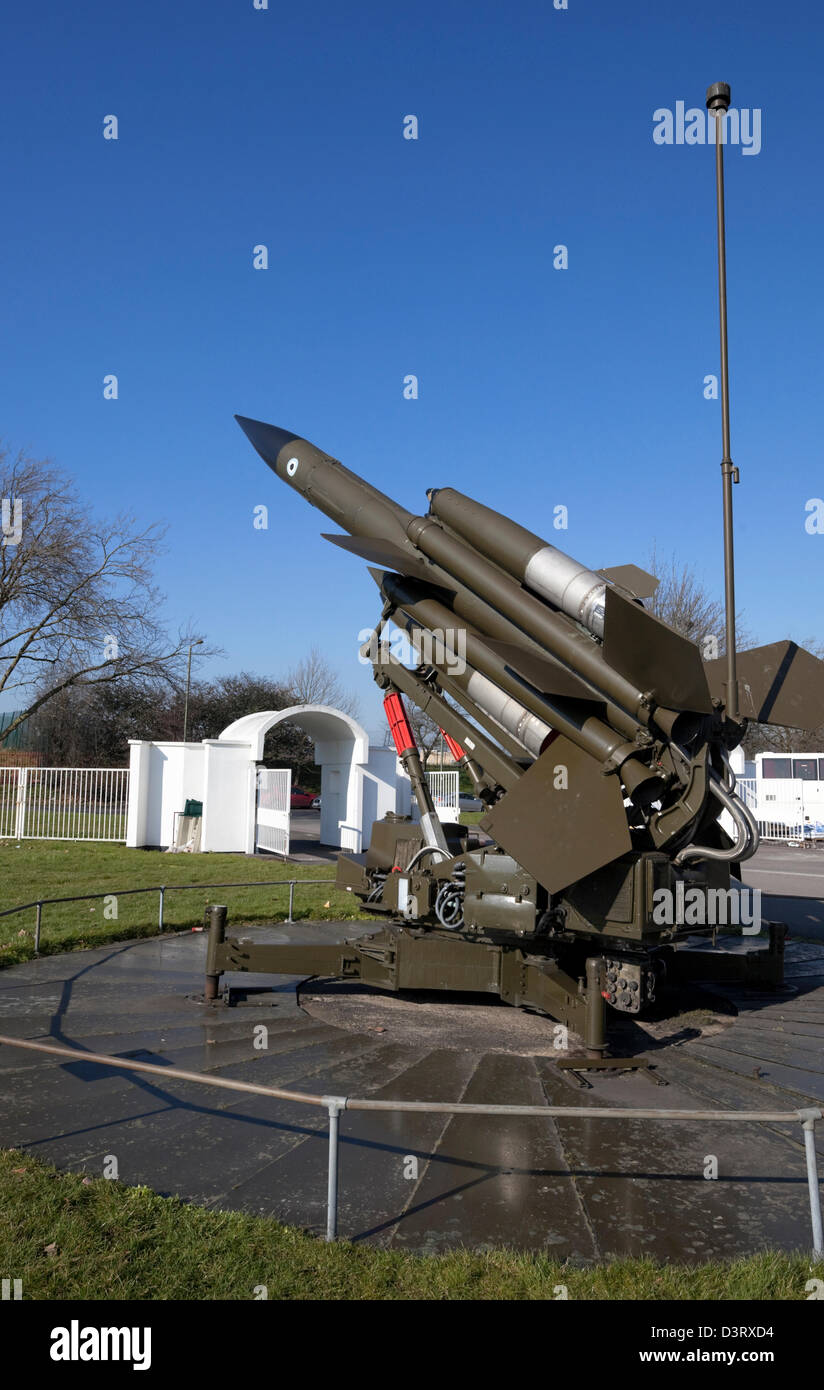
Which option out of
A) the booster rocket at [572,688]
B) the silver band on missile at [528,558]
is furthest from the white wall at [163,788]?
the silver band on missile at [528,558]

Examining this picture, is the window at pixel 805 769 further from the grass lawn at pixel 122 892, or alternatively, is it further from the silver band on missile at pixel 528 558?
the silver band on missile at pixel 528 558

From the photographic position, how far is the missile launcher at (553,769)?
5.89 m

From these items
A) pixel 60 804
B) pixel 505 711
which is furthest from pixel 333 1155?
pixel 60 804

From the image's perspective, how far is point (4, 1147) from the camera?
4441 mm

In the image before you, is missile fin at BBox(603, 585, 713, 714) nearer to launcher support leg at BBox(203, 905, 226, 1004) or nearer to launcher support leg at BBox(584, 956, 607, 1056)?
launcher support leg at BBox(584, 956, 607, 1056)

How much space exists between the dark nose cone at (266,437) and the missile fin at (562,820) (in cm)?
476

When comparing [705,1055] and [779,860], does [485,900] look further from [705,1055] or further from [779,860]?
[779,860]

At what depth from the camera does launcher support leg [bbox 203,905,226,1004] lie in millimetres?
7223

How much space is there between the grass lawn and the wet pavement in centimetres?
194

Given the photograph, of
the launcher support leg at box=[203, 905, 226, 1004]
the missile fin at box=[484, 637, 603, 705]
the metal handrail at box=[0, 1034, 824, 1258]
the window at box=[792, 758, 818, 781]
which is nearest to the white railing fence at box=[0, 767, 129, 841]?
the launcher support leg at box=[203, 905, 226, 1004]

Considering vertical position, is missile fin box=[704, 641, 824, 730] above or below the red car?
above

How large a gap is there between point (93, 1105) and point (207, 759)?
12.0m

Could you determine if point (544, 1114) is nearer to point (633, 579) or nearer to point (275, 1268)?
point (275, 1268)
